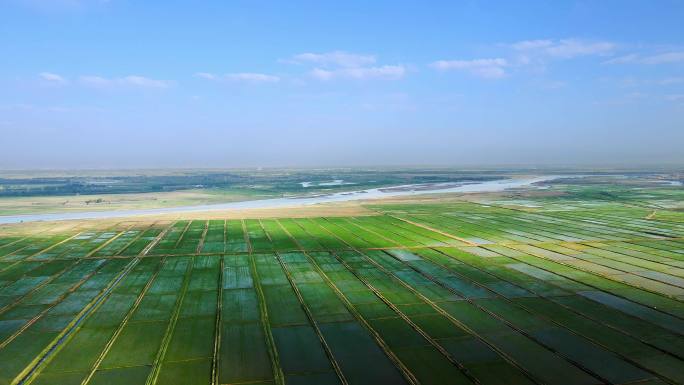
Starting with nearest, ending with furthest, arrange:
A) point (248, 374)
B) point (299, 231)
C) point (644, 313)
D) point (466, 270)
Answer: point (248, 374) < point (644, 313) < point (466, 270) < point (299, 231)

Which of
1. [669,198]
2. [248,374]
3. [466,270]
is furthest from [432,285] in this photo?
[669,198]

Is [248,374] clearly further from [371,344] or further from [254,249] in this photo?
[254,249]

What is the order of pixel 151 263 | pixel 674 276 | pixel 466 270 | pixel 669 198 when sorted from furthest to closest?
pixel 669 198 → pixel 151 263 → pixel 466 270 → pixel 674 276

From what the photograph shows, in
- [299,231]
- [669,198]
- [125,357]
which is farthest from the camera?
[669,198]

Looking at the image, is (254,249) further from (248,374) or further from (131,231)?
→ (248,374)

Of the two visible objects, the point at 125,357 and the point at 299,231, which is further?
the point at 299,231

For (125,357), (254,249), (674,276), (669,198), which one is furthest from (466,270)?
(669,198)
